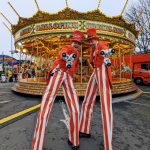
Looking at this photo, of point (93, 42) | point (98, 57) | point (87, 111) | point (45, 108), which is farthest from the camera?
point (87, 111)

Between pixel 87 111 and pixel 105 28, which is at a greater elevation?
pixel 105 28

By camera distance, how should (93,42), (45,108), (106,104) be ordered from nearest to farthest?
1. (45,108)
2. (106,104)
3. (93,42)

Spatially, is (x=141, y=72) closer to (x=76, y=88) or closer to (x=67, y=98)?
(x=76, y=88)

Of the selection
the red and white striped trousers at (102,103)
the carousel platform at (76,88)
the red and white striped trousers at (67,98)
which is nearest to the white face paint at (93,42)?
the red and white striped trousers at (102,103)

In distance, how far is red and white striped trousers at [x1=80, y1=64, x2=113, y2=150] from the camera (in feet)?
10.4

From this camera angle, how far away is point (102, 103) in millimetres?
3305

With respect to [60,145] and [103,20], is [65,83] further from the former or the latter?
[103,20]

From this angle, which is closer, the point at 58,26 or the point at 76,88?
the point at 76,88

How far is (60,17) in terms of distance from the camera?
9914 millimetres

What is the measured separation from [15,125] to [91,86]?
209 centimetres

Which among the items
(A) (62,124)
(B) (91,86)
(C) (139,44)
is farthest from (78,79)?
(C) (139,44)

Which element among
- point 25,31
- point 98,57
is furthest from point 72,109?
point 25,31

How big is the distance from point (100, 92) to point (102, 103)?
188mm

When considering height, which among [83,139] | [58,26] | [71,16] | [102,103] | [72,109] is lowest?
[83,139]
